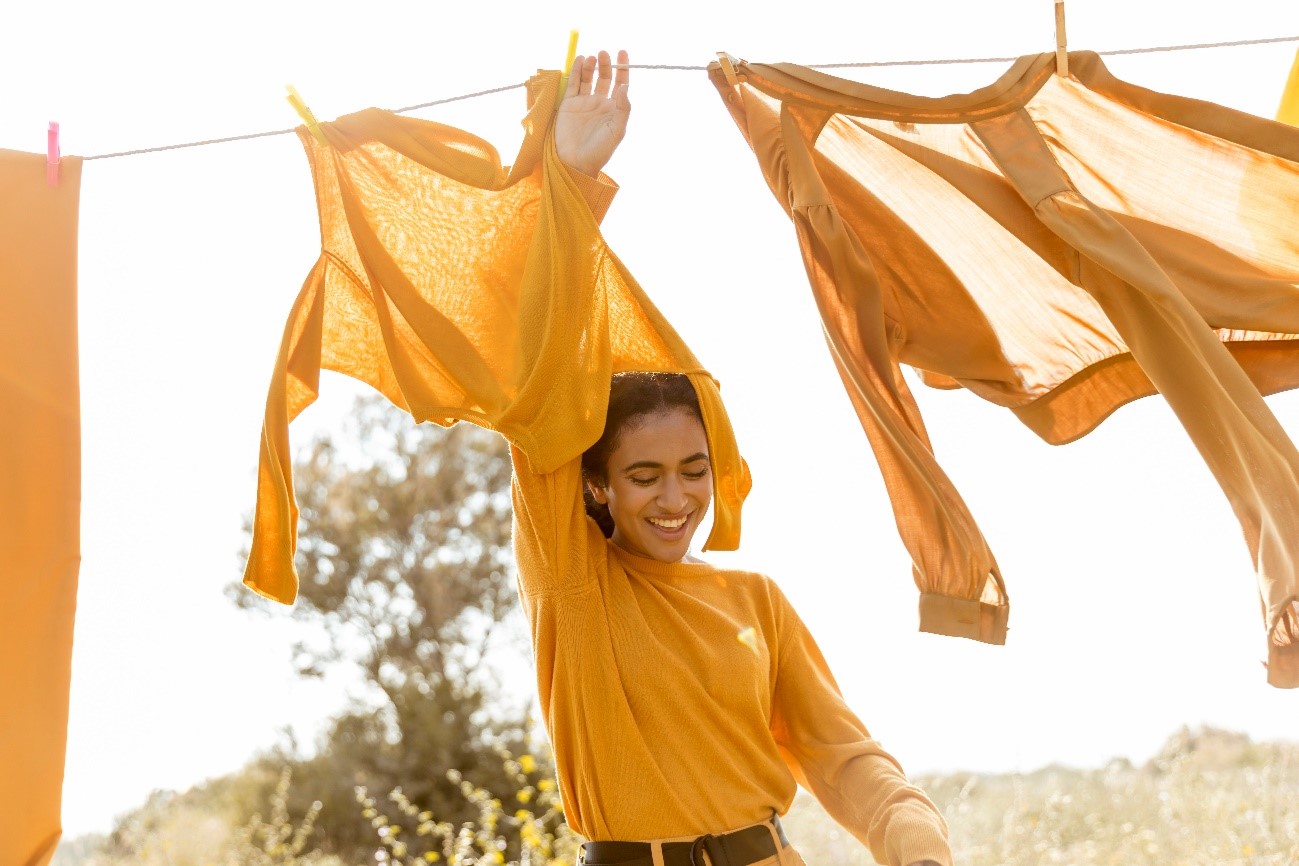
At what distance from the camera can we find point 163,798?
21.3 feet

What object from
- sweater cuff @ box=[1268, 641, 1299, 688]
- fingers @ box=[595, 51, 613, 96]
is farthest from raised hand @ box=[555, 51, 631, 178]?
sweater cuff @ box=[1268, 641, 1299, 688]

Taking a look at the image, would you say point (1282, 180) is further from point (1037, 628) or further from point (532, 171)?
point (1037, 628)

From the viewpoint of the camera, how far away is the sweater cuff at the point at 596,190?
244 cm

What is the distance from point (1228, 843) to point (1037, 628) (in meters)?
→ 1.10

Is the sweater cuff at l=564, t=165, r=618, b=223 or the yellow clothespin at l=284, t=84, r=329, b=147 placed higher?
the yellow clothespin at l=284, t=84, r=329, b=147

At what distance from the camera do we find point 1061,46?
2.51 meters

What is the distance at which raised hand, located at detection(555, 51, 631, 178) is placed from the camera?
2443mm

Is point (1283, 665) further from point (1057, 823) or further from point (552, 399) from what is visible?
point (1057, 823)

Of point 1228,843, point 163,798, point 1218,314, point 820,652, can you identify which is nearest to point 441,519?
point 163,798

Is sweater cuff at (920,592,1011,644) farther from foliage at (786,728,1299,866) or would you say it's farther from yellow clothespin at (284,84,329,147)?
foliage at (786,728,1299,866)

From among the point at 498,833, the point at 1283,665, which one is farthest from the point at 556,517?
the point at 498,833

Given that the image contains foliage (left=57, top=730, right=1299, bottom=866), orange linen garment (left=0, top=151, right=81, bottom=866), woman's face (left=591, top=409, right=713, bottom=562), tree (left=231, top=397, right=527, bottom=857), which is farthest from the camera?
tree (left=231, top=397, right=527, bottom=857)

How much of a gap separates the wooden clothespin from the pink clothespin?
1989 millimetres

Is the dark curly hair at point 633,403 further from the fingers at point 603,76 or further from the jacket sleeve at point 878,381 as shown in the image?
the fingers at point 603,76
